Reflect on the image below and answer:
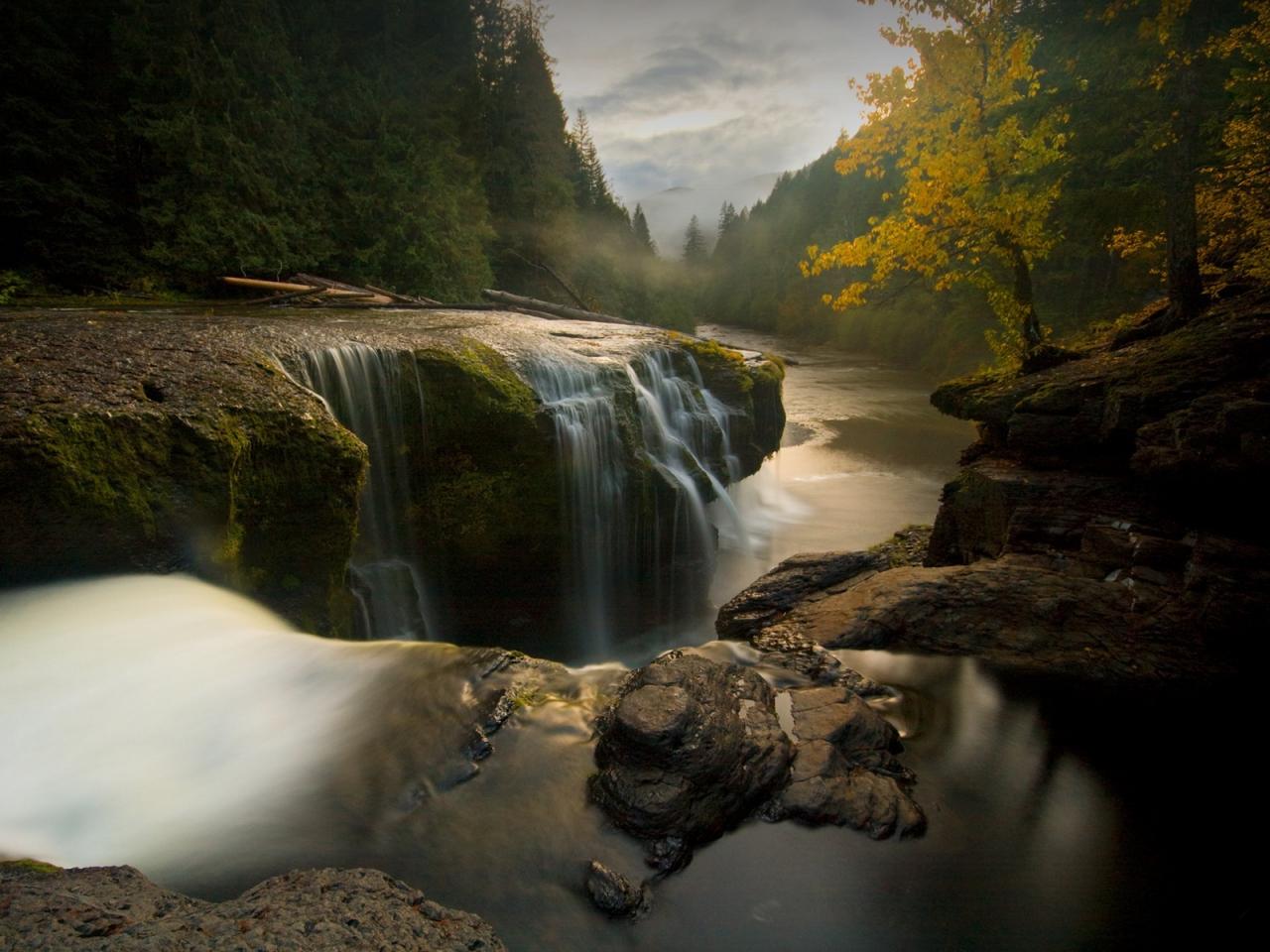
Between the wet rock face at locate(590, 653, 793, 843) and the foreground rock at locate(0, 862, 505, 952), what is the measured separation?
105cm

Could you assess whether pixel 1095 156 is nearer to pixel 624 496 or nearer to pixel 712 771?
pixel 624 496

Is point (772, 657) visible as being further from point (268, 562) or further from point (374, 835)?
point (268, 562)

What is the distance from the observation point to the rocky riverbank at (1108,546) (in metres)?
4.96

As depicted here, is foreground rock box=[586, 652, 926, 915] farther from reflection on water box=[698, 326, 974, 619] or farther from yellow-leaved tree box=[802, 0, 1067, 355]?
yellow-leaved tree box=[802, 0, 1067, 355]

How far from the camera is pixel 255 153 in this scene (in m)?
14.1

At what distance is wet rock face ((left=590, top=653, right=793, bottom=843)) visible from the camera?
2.92 m

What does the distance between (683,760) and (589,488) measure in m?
5.47

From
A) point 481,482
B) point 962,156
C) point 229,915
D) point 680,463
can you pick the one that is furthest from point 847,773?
point 962,156

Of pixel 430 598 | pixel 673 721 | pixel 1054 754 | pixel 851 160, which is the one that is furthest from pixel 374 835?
pixel 851 160

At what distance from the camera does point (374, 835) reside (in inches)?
104

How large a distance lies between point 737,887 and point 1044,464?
7223 millimetres

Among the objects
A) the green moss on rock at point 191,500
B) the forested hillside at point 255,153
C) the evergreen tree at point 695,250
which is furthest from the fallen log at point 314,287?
the evergreen tree at point 695,250

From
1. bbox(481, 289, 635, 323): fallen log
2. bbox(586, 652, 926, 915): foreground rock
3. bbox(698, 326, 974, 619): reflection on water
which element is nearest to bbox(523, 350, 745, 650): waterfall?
bbox(698, 326, 974, 619): reflection on water

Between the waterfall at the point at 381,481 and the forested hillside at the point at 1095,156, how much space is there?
25.2ft
